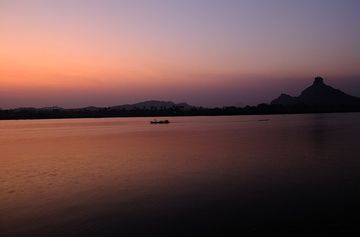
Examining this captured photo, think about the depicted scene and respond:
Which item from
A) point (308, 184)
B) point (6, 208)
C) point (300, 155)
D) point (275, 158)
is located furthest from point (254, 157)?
point (6, 208)

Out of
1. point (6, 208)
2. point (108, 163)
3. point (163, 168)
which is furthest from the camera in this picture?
point (108, 163)

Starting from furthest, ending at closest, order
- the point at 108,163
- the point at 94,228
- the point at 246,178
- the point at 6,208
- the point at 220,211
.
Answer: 1. the point at 108,163
2. the point at 246,178
3. the point at 6,208
4. the point at 220,211
5. the point at 94,228

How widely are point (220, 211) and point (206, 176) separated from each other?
17.8 ft

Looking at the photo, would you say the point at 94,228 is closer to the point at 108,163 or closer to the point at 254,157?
the point at 108,163

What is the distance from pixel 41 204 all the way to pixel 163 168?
7.55 m

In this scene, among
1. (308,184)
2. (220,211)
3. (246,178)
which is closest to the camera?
(220,211)

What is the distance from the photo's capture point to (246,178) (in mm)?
14586

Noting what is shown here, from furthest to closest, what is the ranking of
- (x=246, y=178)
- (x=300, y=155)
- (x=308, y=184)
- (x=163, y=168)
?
(x=300, y=155) < (x=163, y=168) < (x=246, y=178) < (x=308, y=184)

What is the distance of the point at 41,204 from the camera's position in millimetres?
11219

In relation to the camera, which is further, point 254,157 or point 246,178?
point 254,157

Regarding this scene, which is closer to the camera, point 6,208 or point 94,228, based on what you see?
point 94,228

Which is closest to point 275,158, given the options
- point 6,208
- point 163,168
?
point 163,168

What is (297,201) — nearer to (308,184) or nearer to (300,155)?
(308,184)

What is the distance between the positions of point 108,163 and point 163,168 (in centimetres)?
361
